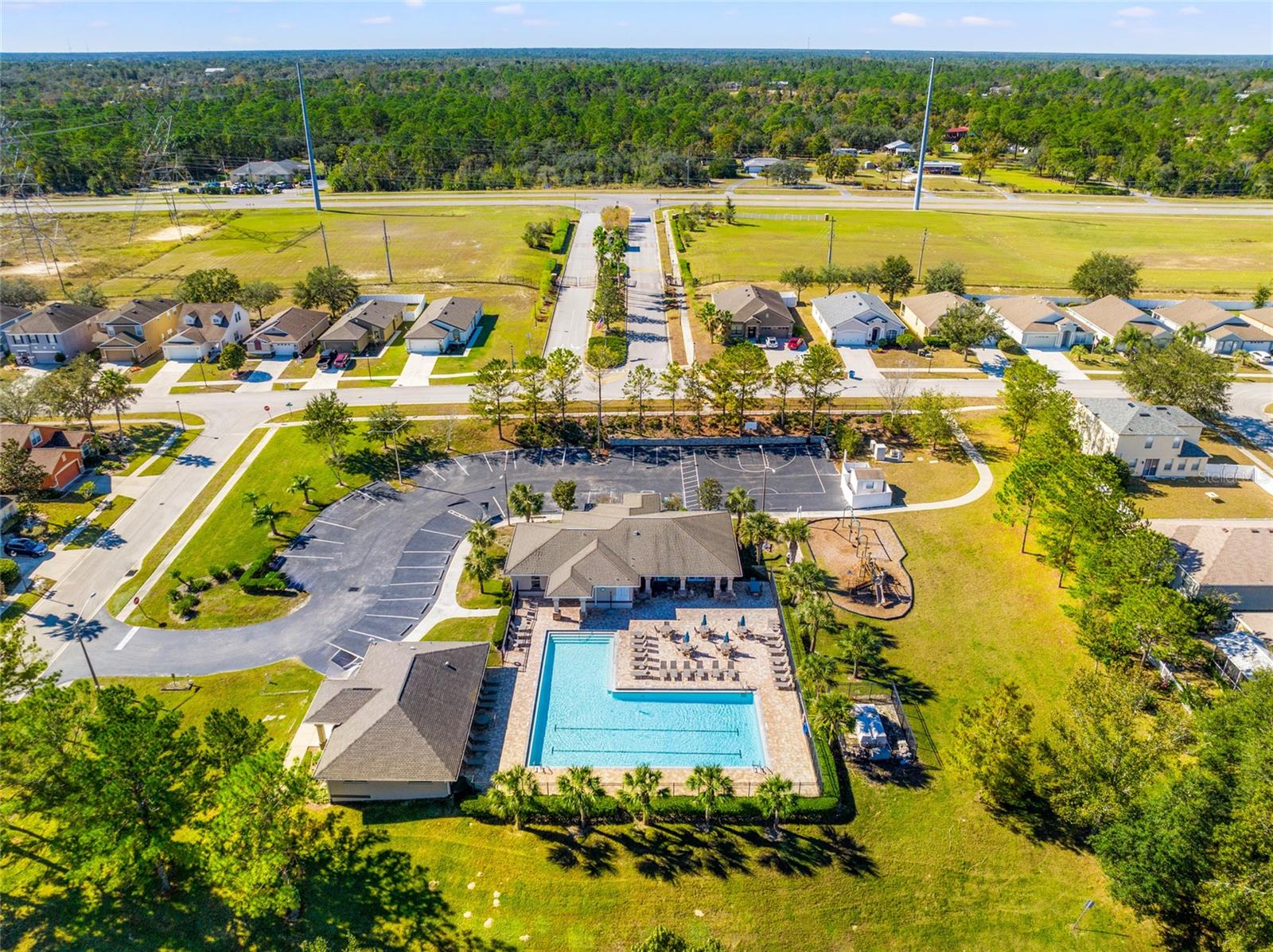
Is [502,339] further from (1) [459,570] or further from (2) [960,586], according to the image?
(2) [960,586]

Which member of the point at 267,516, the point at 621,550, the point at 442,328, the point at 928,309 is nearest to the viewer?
the point at 621,550

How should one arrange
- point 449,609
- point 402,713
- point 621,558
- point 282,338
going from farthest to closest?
point 282,338
point 621,558
point 449,609
point 402,713

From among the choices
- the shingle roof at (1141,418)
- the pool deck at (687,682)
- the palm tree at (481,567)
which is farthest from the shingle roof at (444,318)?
the shingle roof at (1141,418)

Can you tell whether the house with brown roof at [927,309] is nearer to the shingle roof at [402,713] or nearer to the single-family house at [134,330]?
the shingle roof at [402,713]

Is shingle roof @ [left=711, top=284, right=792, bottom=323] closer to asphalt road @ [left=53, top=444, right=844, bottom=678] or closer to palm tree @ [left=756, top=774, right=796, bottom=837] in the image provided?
asphalt road @ [left=53, top=444, right=844, bottom=678]

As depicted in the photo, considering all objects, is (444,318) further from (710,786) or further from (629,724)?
(710,786)

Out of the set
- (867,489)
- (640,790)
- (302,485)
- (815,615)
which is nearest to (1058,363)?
(867,489)

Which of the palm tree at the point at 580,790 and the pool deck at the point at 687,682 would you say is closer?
the palm tree at the point at 580,790
